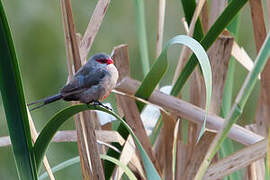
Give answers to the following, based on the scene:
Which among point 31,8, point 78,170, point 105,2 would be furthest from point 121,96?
point 31,8

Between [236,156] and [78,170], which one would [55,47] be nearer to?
[78,170]

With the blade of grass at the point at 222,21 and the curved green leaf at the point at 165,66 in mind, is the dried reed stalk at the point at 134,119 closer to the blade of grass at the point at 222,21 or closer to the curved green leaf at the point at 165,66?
the curved green leaf at the point at 165,66

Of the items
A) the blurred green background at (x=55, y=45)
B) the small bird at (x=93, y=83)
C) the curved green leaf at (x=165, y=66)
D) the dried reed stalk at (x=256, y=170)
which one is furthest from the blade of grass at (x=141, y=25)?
the blurred green background at (x=55, y=45)

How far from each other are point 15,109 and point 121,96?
50 centimetres

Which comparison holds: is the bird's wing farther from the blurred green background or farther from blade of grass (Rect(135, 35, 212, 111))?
the blurred green background

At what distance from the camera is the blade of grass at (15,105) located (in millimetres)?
936

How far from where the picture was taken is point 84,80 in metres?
1.56

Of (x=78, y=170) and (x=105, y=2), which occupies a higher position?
(x=105, y=2)

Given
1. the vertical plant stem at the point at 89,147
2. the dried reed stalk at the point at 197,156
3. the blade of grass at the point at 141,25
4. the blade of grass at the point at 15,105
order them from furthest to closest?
the blade of grass at the point at 141,25 → the dried reed stalk at the point at 197,156 → the vertical plant stem at the point at 89,147 → the blade of grass at the point at 15,105

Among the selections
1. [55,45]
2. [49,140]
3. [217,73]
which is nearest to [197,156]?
[217,73]

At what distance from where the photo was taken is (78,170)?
262 cm

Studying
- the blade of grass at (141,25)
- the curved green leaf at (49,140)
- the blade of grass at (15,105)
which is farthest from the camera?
the blade of grass at (141,25)

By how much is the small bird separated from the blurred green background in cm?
100

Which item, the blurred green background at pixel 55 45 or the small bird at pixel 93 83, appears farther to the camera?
the blurred green background at pixel 55 45
